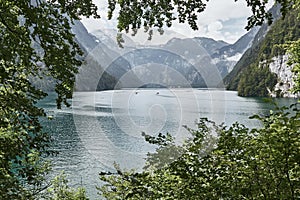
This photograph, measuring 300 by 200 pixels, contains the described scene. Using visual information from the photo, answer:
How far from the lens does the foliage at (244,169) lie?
3668 millimetres

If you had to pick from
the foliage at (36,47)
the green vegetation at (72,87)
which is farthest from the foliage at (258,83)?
the foliage at (36,47)

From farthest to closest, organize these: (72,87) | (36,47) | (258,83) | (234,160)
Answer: (258,83)
(234,160)
(72,87)
(36,47)

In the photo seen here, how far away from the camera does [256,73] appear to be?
12900 cm

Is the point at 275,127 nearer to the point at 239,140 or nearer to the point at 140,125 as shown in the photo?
the point at 239,140

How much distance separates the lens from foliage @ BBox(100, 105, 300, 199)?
3.67 metres

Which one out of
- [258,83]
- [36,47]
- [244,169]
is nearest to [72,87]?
[36,47]

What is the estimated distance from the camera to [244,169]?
3973 mm

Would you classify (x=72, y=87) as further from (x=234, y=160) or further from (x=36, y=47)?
(x=234, y=160)

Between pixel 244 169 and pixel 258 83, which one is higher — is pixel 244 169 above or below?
below

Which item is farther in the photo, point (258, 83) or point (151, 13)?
point (258, 83)

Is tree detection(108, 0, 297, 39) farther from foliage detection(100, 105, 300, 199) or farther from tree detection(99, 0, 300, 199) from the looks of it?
foliage detection(100, 105, 300, 199)

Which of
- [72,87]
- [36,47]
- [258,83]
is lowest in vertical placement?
[258,83]

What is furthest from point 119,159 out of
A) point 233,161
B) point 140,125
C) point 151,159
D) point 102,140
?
point 233,161

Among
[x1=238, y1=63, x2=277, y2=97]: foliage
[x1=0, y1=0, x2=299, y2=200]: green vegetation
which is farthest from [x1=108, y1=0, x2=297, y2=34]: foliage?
[x1=238, y1=63, x2=277, y2=97]: foliage
